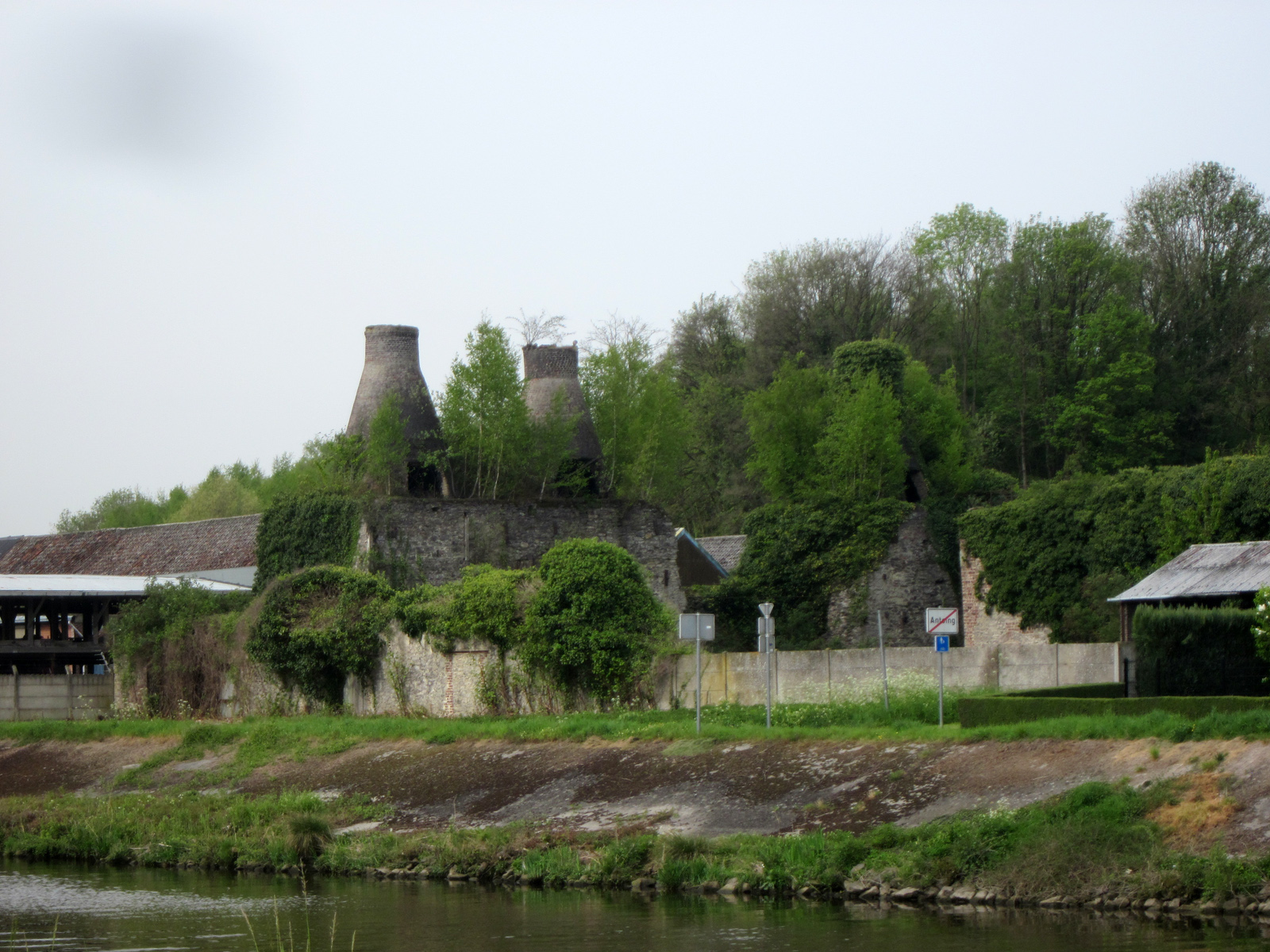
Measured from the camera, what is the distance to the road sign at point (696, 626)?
2364 centimetres

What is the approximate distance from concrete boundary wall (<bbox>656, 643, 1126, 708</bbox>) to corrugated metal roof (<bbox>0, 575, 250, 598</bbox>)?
1513cm

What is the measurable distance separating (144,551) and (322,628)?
2049 cm

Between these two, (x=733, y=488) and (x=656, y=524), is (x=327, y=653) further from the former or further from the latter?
(x=733, y=488)

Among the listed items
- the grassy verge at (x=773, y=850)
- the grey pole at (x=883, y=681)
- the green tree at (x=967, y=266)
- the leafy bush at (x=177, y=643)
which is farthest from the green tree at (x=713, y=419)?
the grassy verge at (x=773, y=850)

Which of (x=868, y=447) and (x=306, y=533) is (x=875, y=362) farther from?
(x=306, y=533)

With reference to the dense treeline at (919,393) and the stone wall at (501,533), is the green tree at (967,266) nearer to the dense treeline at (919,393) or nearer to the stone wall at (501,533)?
the dense treeline at (919,393)

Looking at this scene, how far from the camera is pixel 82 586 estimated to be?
133ft

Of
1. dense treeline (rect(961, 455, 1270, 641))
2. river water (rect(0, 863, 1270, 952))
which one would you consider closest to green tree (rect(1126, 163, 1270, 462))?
dense treeline (rect(961, 455, 1270, 641))

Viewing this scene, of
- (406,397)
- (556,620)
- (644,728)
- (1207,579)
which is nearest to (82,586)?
(406,397)

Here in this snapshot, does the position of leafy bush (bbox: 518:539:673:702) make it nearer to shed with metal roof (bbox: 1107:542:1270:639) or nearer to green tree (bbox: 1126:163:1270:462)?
shed with metal roof (bbox: 1107:542:1270:639)

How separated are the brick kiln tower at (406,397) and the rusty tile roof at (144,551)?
9.10m

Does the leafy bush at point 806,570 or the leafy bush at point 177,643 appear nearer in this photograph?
the leafy bush at point 177,643

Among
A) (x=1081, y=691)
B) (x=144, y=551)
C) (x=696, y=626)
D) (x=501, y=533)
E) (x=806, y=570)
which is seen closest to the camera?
(x=696, y=626)

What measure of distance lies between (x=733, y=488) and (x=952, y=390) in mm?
11068
